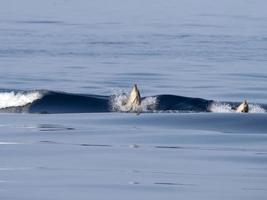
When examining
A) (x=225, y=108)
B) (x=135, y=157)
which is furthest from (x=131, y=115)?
(x=135, y=157)

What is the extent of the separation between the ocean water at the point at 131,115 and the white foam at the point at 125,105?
48 millimetres

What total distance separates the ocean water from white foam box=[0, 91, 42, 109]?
39 millimetres

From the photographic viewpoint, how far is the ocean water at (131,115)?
13.0m

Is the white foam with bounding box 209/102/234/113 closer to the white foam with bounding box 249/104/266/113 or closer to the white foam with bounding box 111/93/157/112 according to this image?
the white foam with bounding box 249/104/266/113

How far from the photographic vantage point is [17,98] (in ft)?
78.3

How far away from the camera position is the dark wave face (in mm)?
22719

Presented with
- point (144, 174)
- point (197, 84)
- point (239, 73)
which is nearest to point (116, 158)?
point (144, 174)

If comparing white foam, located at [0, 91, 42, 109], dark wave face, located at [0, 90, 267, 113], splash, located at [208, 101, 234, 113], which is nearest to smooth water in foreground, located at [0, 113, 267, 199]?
splash, located at [208, 101, 234, 113]

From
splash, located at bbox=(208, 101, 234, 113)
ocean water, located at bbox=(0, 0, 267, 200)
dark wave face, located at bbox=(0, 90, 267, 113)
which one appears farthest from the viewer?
dark wave face, located at bbox=(0, 90, 267, 113)

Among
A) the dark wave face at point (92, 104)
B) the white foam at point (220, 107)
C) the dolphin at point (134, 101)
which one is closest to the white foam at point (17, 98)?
the dark wave face at point (92, 104)

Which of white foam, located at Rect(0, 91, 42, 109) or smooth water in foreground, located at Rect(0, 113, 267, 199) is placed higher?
white foam, located at Rect(0, 91, 42, 109)

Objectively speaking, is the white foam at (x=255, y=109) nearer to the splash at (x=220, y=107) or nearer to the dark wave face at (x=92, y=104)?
the dark wave face at (x=92, y=104)

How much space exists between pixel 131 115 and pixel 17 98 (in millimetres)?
3466

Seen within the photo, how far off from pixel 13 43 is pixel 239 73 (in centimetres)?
1085
